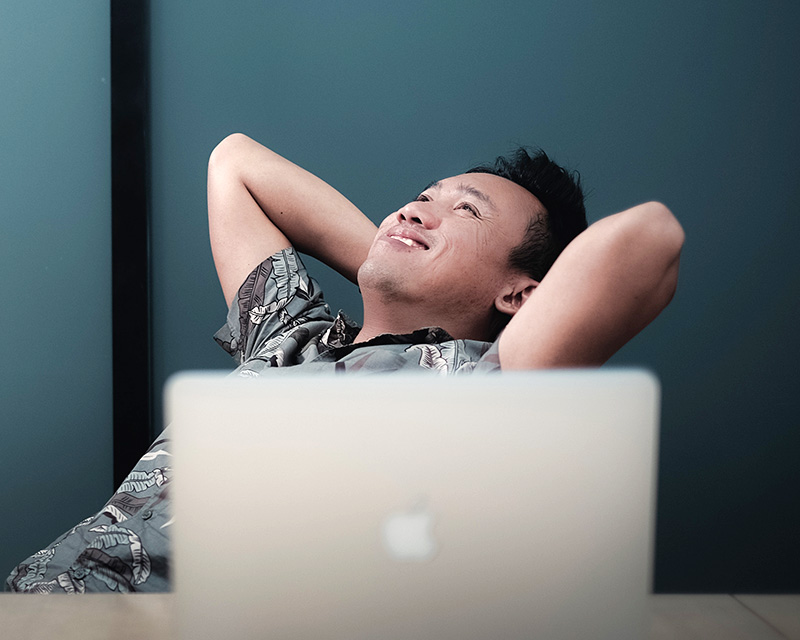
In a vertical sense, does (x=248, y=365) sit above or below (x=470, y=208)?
below

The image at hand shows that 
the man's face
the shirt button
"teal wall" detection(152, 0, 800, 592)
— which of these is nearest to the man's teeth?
the man's face

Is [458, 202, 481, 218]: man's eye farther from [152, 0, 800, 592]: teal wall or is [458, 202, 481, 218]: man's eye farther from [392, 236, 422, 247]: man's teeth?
[152, 0, 800, 592]: teal wall

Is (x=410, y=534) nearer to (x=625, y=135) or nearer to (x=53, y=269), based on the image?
(x=625, y=135)

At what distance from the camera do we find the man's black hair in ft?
4.50

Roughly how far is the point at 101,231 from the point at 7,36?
56 cm

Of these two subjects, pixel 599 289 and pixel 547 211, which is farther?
pixel 547 211

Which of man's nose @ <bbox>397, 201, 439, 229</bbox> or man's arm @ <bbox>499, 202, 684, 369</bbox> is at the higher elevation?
A: man's nose @ <bbox>397, 201, 439, 229</bbox>

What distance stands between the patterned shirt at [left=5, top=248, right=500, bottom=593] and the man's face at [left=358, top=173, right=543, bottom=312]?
4.2 inches

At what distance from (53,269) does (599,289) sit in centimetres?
152

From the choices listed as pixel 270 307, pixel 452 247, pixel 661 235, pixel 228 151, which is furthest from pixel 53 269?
pixel 661 235

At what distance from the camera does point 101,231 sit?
1.80m

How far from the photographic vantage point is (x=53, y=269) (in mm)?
1779

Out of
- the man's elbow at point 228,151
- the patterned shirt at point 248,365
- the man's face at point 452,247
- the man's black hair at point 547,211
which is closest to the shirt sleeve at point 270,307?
the patterned shirt at point 248,365

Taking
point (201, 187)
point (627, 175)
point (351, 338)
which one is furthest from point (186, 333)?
point (627, 175)
